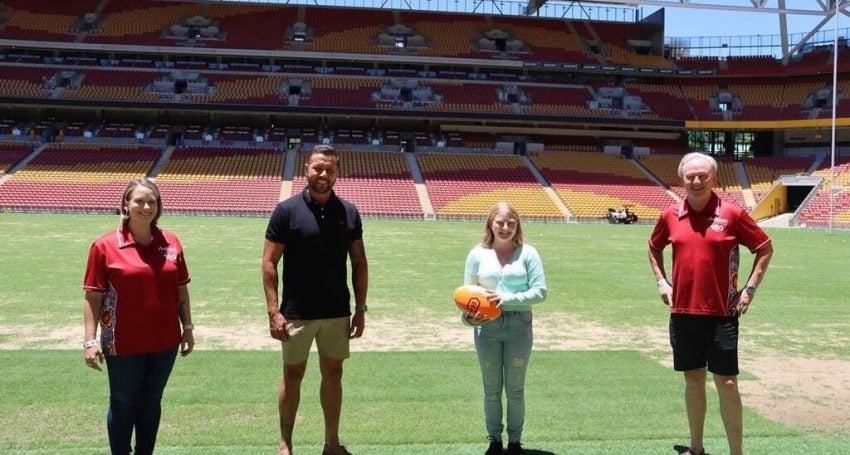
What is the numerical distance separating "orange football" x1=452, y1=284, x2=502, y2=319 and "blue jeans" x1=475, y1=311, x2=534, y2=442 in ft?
0.61

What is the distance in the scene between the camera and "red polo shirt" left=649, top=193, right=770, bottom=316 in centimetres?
496

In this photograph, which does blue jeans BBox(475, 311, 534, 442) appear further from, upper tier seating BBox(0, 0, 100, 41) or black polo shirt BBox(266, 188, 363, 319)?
upper tier seating BBox(0, 0, 100, 41)

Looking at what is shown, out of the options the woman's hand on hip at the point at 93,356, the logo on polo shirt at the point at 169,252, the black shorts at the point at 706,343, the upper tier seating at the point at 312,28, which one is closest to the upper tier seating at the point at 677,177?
the upper tier seating at the point at 312,28

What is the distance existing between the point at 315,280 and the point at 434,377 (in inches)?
120

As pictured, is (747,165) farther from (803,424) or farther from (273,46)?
(803,424)

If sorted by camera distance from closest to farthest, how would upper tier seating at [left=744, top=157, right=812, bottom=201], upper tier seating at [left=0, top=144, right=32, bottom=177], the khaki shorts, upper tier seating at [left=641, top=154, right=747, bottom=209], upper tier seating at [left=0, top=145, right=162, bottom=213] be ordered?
1. the khaki shorts
2. upper tier seating at [left=0, top=145, right=162, bottom=213]
3. upper tier seating at [left=0, top=144, right=32, bottom=177]
4. upper tier seating at [left=641, top=154, right=747, bottom=209]
5. upper tier seating at [left=744, top=157, right=812, bottom=201]

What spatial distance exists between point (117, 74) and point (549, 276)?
156 ft

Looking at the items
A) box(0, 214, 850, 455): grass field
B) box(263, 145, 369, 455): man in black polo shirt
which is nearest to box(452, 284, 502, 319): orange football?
box(263, 145, 369, 455): man in black polo shirt

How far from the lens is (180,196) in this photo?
146 feet

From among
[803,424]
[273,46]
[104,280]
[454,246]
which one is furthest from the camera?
[273,46]

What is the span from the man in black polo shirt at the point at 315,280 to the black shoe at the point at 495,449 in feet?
3.39

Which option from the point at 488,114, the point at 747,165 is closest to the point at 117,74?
the point at 488,114

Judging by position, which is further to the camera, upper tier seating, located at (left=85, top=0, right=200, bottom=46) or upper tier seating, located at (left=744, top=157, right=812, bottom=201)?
upper tier seating, located at (left=85, top=0, right=200, bottom=46)

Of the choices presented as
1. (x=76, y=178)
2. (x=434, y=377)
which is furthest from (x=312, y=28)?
(x=434, y=377)
